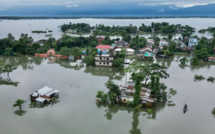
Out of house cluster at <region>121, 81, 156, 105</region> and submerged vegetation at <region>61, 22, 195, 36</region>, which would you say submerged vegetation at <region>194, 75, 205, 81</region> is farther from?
submerged vegetation at <region>61, 22, 195, 36</region>

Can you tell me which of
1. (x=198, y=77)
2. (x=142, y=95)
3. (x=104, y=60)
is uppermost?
(x=104, y=60)

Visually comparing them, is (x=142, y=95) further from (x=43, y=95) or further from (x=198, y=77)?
(x=198, y=77)

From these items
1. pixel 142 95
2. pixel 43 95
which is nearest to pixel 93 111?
pixel 142 95

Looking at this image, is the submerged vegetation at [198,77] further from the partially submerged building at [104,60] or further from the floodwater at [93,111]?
the partially submerged building at [104,60]

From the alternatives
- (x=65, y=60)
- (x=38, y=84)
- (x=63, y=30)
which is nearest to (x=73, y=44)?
(x=65, y=60)

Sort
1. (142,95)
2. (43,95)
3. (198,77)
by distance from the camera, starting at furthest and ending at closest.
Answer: (198,77), (43,95), (142,95)

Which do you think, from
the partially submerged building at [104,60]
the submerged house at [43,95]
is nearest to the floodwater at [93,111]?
the submerged house at [43,95]
